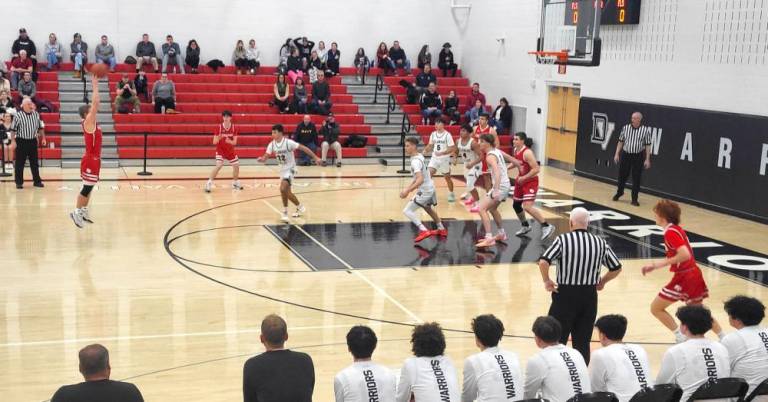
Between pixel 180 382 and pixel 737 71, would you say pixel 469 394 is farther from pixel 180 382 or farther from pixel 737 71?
pixel 737 71

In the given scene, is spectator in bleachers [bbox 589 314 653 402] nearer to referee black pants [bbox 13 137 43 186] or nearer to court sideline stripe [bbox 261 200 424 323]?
court sideline stripe [bbox 261 200 424 323]

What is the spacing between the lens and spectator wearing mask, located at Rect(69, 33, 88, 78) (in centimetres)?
2703

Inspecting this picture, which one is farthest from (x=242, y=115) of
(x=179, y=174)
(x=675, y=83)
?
(x=675, y=83)

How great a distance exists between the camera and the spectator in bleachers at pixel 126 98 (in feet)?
84.2

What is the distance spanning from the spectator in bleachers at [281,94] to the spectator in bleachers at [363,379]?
21.9m

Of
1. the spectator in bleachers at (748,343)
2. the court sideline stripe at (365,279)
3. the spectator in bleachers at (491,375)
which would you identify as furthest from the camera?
the court sideline stripe at (365,279)

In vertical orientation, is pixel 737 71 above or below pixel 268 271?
above

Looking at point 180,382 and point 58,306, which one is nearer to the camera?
point 180,382

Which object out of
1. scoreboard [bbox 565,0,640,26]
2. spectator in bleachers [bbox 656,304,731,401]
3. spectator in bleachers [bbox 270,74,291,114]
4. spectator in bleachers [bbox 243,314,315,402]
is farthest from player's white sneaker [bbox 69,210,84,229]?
spectator in bleachers [bbox 270,74,291,114]

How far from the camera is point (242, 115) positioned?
26516 mm

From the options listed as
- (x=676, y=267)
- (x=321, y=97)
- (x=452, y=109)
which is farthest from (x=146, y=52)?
(x=676, y=267)

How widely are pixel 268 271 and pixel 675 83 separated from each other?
11.6 m

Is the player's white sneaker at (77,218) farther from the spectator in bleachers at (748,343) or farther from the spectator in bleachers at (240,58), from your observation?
the spectator in bleachers at (240,58)

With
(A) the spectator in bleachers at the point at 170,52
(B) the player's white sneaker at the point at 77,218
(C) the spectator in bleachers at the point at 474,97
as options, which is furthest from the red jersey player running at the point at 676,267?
(A) the spectator in bleachers at the point at 170,52
